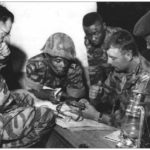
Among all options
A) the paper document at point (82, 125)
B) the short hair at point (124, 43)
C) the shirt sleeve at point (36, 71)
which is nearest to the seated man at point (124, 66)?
the short hair at point (124, 43)

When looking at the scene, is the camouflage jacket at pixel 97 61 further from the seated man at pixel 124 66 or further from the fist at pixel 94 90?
the seated man at pixel 124 66

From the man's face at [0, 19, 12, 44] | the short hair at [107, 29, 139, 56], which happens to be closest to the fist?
the short hair at [107, 29, 139, 56]

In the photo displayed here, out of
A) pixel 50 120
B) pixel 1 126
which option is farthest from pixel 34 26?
Result: pixel 1 126

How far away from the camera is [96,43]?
447cm

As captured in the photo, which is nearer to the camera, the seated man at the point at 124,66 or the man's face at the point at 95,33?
the seated man at the point at 124,66

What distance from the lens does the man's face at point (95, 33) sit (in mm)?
4297

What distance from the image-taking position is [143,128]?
1.93 m

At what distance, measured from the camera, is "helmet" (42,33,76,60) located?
376 centimetres

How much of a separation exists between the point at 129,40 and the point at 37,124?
1.27 meters

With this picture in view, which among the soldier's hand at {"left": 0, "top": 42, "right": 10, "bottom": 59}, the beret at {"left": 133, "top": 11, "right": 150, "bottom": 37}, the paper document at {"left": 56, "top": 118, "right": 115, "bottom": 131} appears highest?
the beret at {"left": 133, "top": 11, "right": 150, "bottom": 37}

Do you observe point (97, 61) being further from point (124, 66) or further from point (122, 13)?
point (124, 66)

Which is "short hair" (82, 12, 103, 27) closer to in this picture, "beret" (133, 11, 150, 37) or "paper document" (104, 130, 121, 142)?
"beret" (133, 11, 150, 37)

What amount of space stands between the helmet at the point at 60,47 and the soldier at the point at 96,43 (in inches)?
23.1

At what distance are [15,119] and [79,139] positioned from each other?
21.6 inches
